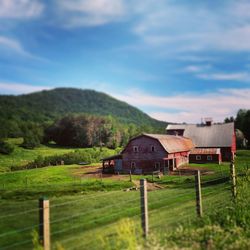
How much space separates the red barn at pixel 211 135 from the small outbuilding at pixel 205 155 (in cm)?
427

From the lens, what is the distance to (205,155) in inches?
2496

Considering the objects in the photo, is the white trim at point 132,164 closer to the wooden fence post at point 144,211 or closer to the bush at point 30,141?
the wooden fence post at point 144,211

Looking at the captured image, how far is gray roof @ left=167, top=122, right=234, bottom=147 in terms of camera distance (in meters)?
68.6

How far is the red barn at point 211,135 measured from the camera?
67312mm

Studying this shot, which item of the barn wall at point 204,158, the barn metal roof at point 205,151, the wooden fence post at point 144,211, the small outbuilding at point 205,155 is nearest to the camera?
the wooden fence post at point 144,211

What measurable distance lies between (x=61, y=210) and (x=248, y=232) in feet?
44.4

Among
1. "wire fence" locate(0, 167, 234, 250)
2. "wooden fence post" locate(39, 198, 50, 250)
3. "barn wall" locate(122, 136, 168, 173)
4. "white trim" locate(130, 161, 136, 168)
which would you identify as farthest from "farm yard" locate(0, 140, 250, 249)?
"white trim" locate(130, 161, 136, 168)

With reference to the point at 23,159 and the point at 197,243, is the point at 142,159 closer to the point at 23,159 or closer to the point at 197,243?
the point at 23,159

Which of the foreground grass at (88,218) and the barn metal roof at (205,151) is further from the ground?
the barn metal roof at (205,151)

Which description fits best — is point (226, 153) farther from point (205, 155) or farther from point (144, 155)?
point (144, 155)

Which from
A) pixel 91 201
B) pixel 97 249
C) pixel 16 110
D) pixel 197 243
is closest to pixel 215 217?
pixel 197 243

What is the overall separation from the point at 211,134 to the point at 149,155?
70.4 ft

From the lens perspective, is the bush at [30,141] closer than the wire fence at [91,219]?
No

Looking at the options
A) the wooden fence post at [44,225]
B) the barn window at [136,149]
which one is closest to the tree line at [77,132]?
the barn window at [136,149]
